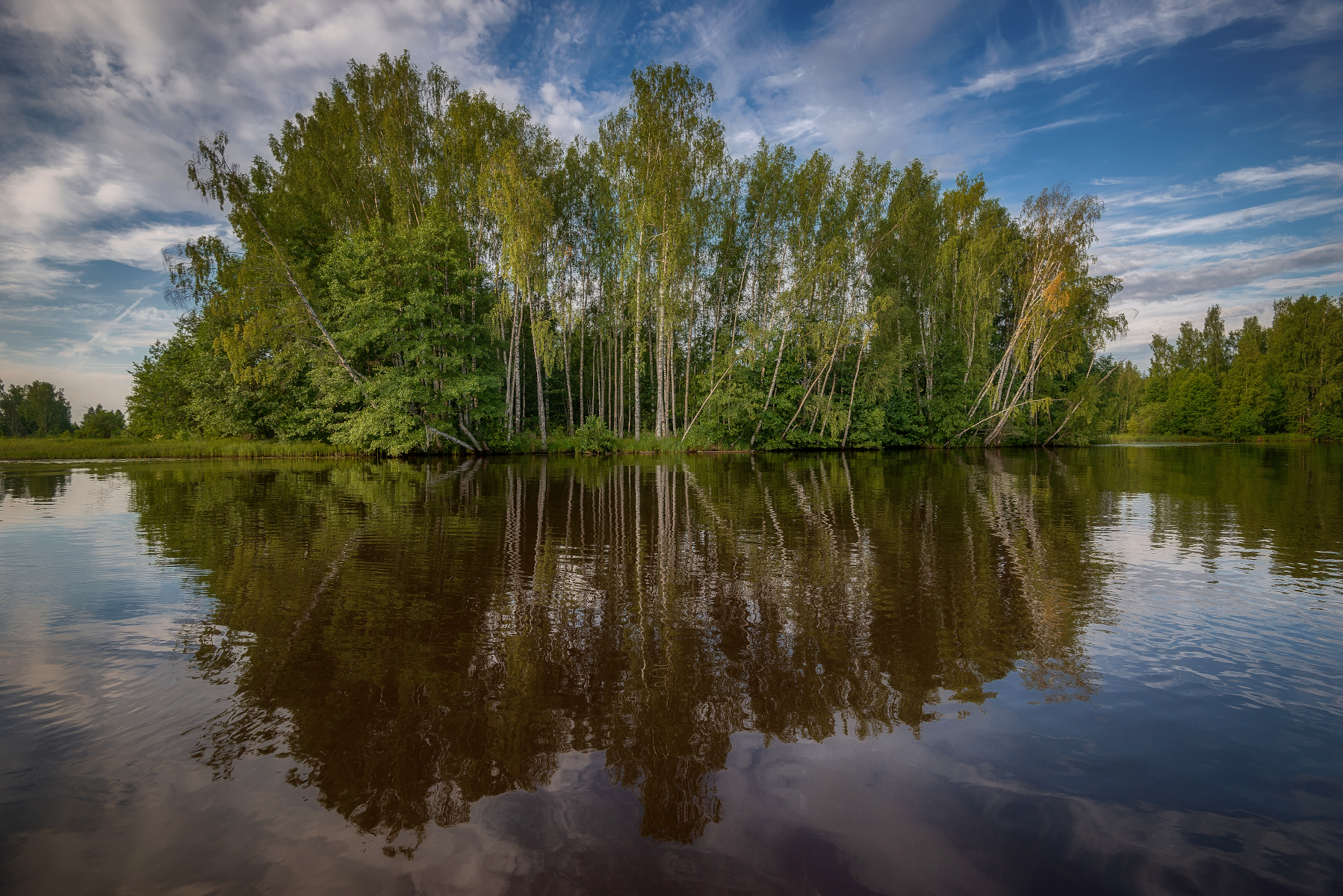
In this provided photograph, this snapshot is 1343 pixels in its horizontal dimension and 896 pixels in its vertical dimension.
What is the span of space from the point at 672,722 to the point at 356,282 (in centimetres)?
3037

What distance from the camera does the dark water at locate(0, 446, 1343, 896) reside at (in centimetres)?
263

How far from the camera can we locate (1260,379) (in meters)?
62.7

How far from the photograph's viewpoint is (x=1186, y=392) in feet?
233

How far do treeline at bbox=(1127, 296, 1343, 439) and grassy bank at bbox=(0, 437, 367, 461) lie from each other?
8435cm

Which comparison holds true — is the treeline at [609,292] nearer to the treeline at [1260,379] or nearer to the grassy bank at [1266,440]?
the grassy bank at [1266,440]

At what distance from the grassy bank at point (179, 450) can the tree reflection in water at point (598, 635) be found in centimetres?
2175

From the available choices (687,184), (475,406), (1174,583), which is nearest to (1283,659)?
(1174,583)

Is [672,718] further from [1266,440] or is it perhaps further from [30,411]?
[30,411]

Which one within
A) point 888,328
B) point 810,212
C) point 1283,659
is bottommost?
point 1283,659

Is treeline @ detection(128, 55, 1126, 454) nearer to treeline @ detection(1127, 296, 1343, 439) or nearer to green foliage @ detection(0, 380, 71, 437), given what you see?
treeline @ detection(1127, 296, 1343, 439)

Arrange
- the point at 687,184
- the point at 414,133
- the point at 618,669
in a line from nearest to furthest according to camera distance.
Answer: the point at 618,669
the point at 414,133
the point at 687,184

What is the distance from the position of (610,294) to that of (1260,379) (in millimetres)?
69681

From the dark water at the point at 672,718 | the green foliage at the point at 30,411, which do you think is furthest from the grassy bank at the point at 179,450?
the green foliage at the point at 30,411

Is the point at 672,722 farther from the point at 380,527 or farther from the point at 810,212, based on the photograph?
the point at 810,212
